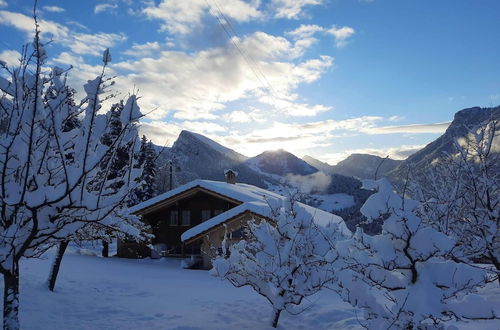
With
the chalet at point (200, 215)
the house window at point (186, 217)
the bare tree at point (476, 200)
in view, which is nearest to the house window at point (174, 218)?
the chalet at point (200, 215)

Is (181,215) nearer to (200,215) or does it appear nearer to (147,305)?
(200,215)

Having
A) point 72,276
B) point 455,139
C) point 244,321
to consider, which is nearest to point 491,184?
point 455,139

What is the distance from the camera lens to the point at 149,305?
37.9 ft

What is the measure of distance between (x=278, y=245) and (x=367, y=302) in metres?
3.75

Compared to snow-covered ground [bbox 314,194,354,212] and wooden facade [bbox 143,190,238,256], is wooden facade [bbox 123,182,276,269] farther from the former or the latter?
snow-covered ground [bbox 314,194,354,212]

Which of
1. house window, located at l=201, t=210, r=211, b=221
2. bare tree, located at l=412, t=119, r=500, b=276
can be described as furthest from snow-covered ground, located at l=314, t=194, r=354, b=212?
bare tree, located at l=412, t=119, r=500, b=276

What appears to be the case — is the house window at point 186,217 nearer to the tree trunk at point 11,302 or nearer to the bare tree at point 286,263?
the bare tree at point 286,263

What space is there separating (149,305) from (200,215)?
606 inches

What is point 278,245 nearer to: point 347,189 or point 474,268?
point 474,268

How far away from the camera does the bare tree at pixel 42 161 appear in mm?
3990

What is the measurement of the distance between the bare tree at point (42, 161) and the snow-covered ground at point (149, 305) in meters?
4.36

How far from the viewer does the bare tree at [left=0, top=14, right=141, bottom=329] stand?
3990 millimetres

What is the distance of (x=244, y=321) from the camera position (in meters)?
10.3

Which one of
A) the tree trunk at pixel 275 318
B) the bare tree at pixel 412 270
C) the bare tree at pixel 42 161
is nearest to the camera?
the bare tree at pixel 42 161
